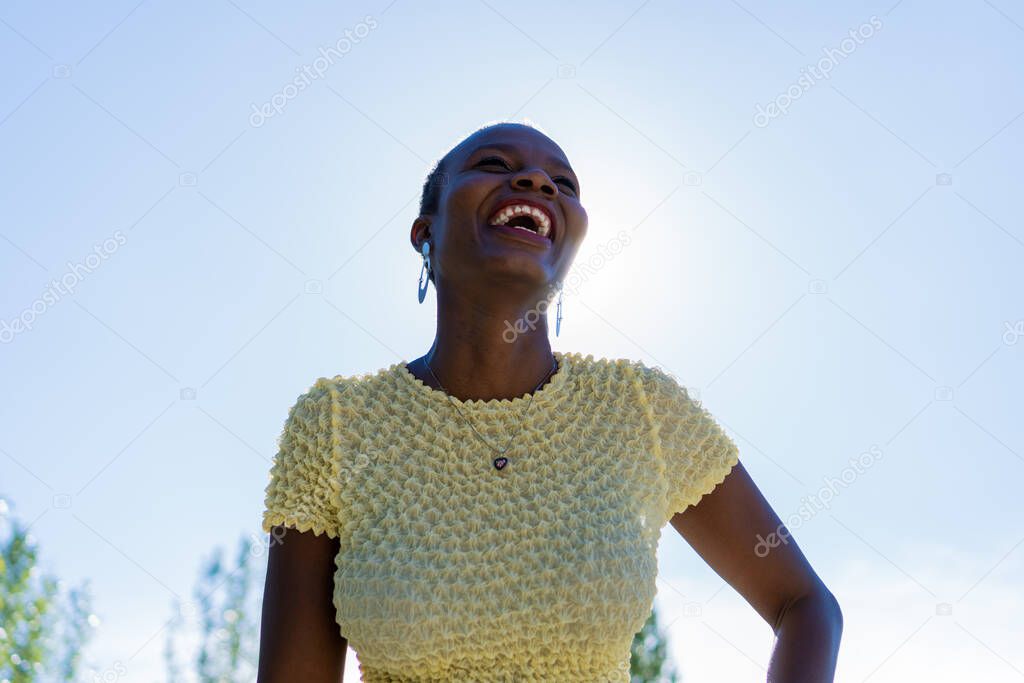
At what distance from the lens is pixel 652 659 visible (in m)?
18.8

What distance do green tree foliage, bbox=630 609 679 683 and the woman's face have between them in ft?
55.3

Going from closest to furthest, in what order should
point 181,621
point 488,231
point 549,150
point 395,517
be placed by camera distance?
point 395,517
point 488,231
point 549,150
point 181,621

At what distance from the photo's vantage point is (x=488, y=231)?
2729mm

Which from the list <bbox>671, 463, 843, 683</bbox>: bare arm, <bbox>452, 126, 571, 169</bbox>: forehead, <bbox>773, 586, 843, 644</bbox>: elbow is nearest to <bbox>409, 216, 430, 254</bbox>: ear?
<bbox>452, 126, 571, 169</bbox>: forehead

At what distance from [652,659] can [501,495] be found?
1740 centimetres

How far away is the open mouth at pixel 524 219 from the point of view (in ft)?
8.94

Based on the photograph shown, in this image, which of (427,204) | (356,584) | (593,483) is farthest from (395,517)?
(427,204)

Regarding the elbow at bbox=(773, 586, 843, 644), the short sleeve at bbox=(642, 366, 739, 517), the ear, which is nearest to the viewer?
the elbow at bbox=(773, 586, 843, 644)

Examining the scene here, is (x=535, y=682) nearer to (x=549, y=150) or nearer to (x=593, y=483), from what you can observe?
(x=593, y=483)

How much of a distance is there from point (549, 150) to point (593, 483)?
1.04 m

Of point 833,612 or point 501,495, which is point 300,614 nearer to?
point 501,495

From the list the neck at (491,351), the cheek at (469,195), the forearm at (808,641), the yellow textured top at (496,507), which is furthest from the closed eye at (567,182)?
the forearm at (808,641)

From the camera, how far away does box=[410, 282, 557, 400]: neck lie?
284cm

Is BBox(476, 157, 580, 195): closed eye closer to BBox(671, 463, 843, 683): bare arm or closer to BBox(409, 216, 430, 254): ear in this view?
BBox(409, 216, 430, 254): ear
